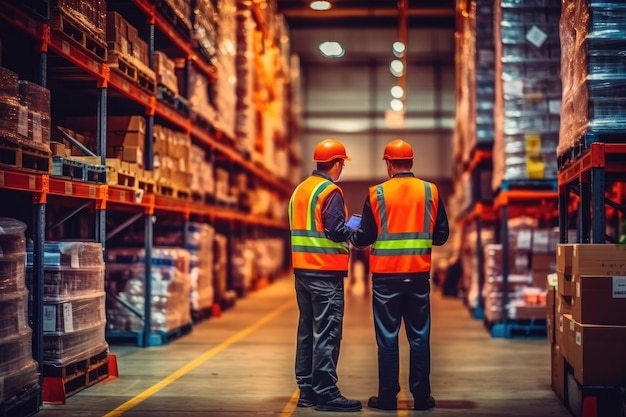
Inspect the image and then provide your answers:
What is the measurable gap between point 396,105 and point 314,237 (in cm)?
2410

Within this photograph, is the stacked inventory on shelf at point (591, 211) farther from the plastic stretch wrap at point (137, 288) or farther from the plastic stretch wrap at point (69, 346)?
the plastic stretch wrap at point (137, 288)

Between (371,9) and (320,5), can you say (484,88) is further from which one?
(371,9)

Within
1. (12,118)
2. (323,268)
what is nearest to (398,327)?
(323,268)

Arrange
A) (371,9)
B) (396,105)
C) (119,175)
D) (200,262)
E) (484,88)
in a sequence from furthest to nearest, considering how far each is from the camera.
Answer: (396,105)
(371,9)
(484,88)
(200,262)
(119,175)

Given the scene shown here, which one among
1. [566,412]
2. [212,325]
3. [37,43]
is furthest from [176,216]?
[566,412]

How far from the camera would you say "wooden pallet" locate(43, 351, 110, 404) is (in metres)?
6.41

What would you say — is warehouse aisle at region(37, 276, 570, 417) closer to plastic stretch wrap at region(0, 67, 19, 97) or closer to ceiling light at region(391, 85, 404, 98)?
plastic stretch wrap at region(0, 67, 19, 97)

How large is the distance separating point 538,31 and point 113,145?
4.98 m

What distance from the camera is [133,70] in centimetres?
897

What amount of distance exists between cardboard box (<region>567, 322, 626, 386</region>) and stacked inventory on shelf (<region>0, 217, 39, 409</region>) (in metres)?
3.49

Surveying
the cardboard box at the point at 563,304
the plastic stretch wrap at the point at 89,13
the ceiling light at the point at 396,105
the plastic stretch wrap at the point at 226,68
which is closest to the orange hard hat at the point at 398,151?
the cardboard box at the point at 563,304

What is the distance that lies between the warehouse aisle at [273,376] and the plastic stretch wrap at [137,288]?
0.99 feet

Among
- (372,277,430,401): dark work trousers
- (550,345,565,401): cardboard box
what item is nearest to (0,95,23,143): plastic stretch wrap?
(372,277,430,401): dark work trousers

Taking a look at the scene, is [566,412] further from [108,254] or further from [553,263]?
[108,254]
